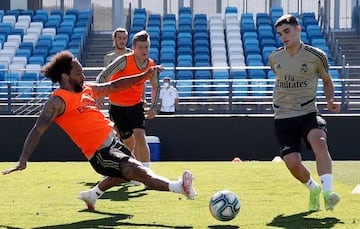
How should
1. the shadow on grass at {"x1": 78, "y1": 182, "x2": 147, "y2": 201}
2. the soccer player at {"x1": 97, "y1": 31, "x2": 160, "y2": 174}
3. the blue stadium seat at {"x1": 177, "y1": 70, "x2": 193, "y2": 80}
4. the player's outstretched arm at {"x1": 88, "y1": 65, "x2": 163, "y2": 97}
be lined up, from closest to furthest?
the player's outstretched arm at {"x1": 88, "y1": 65, "x2": 163, "y2": 97} < the shadow on grass at {"x1": 78, "y1": 182, "x2": 147, "y2": 201} < the soccer player at {"x1": 97, "y1": 31, "x2": 160, "y2": 174} < the blue stadium seat at {"x1": 177, "y1": 70, "x2": 193, "y2": 80}

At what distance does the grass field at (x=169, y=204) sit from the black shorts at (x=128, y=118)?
754 mm

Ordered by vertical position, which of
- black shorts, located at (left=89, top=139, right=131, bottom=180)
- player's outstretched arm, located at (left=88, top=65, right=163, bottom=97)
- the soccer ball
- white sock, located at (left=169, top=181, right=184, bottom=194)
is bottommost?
the soccer ball

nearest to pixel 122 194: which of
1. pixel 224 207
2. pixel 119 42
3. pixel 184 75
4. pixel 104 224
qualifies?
pixel 119 42

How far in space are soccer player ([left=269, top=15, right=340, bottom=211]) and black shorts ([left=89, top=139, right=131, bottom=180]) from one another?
1.74 metres

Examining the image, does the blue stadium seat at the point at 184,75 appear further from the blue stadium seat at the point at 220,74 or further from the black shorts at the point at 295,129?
the black shorts at the point at 295,129

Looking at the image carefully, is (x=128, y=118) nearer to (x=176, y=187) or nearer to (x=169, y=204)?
(x=169, y=204)

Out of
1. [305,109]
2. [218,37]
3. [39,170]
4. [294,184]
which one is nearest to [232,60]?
[218,37]

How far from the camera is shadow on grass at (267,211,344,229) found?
291 inches

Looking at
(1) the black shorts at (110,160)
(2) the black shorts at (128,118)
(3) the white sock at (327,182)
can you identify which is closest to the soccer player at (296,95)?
(3) the white sock at (327,182)

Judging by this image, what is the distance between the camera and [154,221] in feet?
25.6

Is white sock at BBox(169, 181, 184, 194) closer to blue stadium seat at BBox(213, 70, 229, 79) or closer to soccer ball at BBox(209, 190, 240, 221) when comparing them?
soccer ball at BBox(209, 190, 240, 221)

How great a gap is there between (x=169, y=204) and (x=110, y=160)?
136 cm

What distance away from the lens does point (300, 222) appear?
301 inches

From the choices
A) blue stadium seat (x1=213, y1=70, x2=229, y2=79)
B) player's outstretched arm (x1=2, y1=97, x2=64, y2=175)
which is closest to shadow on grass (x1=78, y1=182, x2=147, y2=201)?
player's outstretched arm (x1=2, y1=97, x2=64, y2=175)
